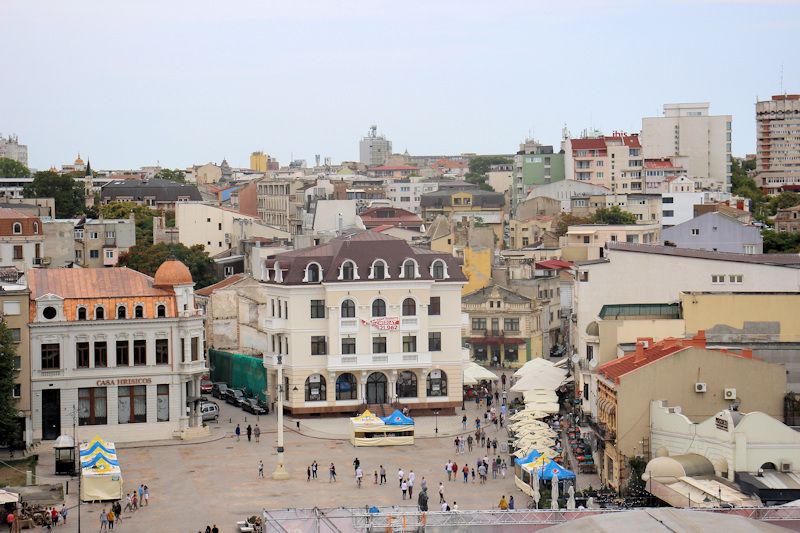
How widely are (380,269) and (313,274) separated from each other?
3288mm

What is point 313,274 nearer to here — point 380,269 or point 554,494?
point 380,269

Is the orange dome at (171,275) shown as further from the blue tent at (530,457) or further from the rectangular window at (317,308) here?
the blue tent at (530,457)

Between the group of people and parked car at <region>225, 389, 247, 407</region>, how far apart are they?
20.2 meters

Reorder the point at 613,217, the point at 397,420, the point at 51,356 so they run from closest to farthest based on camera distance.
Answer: the point at 51,356
the point at 397,420
the point at 613,217

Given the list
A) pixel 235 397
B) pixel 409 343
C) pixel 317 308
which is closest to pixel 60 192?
pixel 235 397

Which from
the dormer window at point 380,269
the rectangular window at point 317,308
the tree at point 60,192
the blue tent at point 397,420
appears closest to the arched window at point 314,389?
the rectangular window at point 317,308

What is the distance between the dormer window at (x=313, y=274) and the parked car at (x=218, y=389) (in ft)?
31.3

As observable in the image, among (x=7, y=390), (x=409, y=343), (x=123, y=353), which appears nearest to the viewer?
(x=7, y=390)

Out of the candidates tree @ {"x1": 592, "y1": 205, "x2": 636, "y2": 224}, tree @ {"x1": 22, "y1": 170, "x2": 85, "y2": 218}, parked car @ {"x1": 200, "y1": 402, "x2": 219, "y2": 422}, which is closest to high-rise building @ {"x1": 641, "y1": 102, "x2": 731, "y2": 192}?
tree @ {"x1": 592, "y1": 205, "x2": 636, "y2": 224}

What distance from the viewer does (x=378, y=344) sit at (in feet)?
260

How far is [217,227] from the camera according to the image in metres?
134

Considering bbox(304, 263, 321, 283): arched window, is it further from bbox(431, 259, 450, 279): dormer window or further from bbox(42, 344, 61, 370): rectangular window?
bbox(42, 344, 61, 370): rectangular window

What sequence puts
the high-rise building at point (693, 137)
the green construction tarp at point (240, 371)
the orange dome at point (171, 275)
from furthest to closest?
the high-rise building at point (693, 137), the green construction tarp at point (240, 371), the orange dome at point (171, 275)

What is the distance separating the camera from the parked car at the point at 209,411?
77.0 metres
